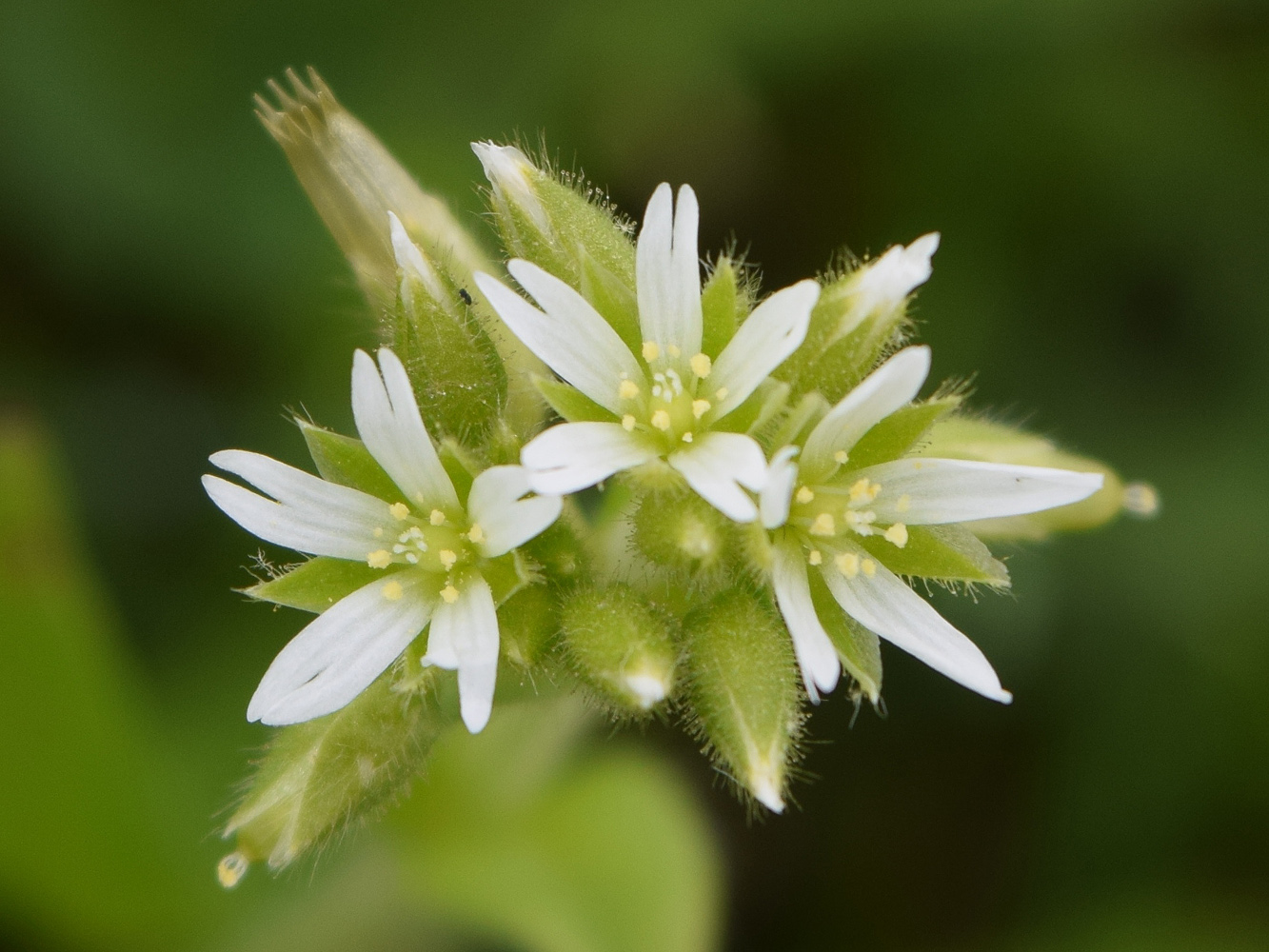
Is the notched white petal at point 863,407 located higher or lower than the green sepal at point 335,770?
higher

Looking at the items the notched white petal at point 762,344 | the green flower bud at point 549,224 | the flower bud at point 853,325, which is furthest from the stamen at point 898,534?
the green flower bud at point 549,224

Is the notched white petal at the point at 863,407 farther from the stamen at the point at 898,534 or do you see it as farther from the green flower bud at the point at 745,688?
the green flower bud at the point at 745,688

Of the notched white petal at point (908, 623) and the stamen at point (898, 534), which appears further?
the stamen at point (898, 534)

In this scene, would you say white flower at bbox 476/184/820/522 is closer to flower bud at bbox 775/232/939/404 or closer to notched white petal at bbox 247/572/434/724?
flower bud at bbox 775/232/939/404

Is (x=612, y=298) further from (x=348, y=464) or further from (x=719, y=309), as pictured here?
(x=348, y=464)

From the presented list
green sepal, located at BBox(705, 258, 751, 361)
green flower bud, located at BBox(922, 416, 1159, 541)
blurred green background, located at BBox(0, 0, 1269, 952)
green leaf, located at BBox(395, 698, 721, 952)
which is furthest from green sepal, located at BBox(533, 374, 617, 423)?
blurred green background, located at BBox(0, 0, 1269, 952)

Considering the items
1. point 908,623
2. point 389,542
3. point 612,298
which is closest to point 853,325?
point 612,298
